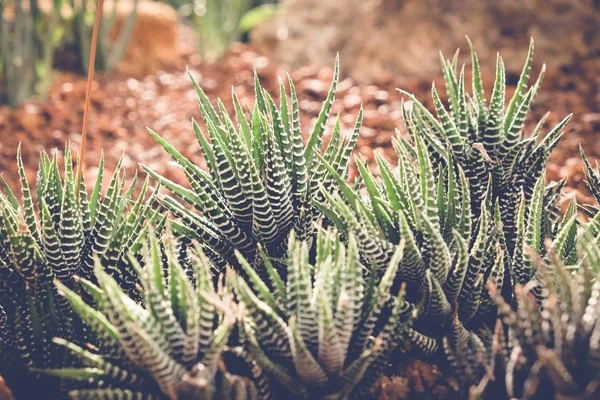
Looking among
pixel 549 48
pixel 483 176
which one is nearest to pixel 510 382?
pixel 483 176

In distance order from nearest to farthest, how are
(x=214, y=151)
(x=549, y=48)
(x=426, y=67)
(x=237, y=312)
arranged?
1. (x=237, y=312)
2. (x=214, y=151)
3. (x=549, y=48)
4. (x=426, y=67)

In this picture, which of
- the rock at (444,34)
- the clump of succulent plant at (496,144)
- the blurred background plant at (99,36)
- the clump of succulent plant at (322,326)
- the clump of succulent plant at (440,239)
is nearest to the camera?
the clump of succulent plant at (322,326)

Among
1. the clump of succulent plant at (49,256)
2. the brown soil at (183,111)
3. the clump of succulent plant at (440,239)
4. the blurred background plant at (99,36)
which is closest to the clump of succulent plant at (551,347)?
the clump of succulent plant at (440,239)

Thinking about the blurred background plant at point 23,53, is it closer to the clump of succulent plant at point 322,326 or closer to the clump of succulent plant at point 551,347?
the clump of succulent plant at point 322,326

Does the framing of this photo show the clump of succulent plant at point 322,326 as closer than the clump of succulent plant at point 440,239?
Yes

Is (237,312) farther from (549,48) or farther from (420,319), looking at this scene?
(549,48)

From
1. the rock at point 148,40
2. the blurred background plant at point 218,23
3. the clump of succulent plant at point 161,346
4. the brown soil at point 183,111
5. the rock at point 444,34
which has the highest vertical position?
the blurred background plant at point 218,23

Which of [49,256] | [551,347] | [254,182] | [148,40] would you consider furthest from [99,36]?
[551,347]
